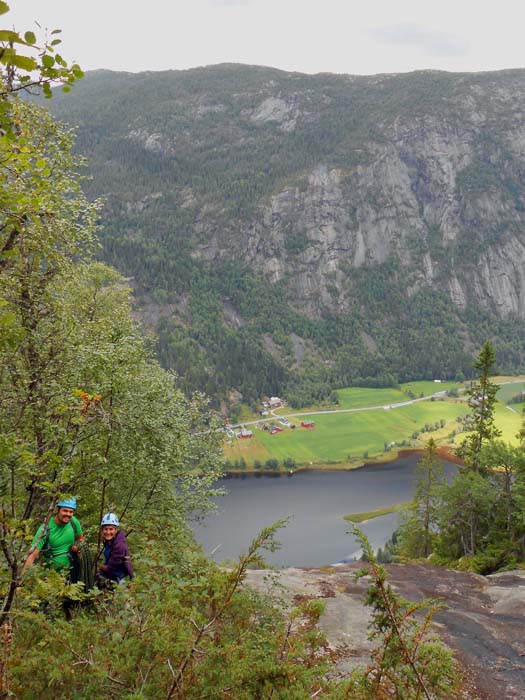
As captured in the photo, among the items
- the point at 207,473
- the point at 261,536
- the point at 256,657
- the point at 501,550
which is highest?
the point at 261,536

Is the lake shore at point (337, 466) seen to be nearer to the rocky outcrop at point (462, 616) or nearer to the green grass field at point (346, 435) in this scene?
the green grass field at point (346, 435)

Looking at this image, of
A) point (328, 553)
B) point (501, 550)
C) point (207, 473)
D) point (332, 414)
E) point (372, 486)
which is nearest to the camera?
point (207, 473)

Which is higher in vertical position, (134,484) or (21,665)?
(21,665)

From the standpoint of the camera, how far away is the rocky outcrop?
1176cm

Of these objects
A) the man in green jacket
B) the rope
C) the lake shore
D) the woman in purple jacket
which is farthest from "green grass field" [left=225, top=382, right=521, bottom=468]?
the man in green jacket

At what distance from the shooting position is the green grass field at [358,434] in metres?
114

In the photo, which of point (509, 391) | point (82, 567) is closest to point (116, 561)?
point (82, 567)

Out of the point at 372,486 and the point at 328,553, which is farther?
the point at 372,486

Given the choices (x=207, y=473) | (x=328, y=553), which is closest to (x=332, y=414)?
(x=328, y=553)

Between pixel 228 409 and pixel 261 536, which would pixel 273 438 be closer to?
pixel 228 409

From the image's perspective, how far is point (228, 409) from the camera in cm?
15275

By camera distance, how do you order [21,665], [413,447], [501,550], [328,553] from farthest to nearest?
[413,447] < [328,553] < [501,550] < [21,665]

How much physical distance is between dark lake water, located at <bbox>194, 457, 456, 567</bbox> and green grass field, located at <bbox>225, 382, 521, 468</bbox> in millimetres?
7611

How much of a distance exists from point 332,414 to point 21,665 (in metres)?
145
